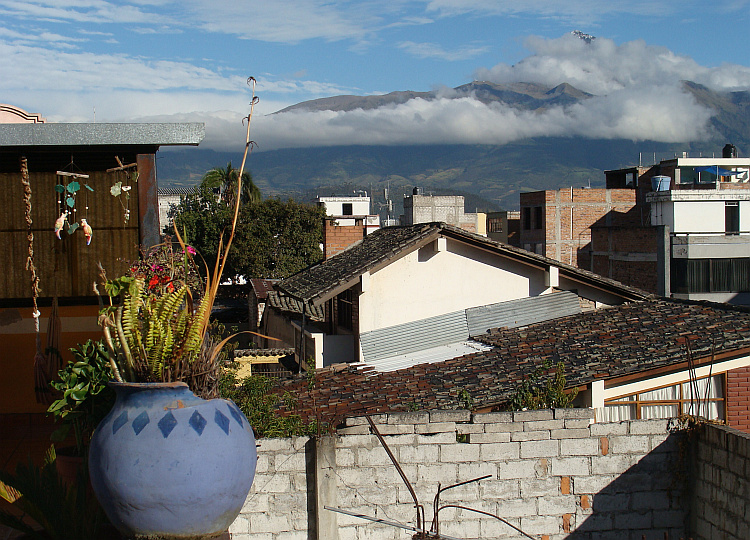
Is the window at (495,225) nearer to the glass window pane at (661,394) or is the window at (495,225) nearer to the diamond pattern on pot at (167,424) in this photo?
the glass window pane at (661,394)

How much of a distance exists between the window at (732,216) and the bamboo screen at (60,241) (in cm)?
5634

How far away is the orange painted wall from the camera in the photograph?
8125 mm

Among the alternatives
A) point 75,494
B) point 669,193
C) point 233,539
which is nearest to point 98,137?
point 75,494

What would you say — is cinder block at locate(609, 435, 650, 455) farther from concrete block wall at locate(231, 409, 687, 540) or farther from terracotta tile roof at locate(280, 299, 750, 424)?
terracotta tile roof at locate(280, 299, 750, 424)

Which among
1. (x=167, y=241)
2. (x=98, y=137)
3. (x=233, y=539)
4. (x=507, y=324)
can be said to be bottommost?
(x=233, y=539)

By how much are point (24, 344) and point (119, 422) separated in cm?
416

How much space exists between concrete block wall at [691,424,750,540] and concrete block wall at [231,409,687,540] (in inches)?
10.7

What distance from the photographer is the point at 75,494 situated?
231 inches

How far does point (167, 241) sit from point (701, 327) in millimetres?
9911

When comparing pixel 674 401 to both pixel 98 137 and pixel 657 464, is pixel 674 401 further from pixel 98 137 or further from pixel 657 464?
pixel 98 137

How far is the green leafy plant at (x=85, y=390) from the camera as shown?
5.87m

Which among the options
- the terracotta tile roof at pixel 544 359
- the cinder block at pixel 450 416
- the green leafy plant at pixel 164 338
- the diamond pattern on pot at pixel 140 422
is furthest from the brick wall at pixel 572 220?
the diamond pattern on pot at pixel 140 422

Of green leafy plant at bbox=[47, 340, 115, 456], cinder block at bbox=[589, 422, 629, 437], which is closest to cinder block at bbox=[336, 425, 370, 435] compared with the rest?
cinder block at bbox=[589, 422, 629, 437]

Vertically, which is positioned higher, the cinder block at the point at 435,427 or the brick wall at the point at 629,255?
the brick wall at the point at 629,255
